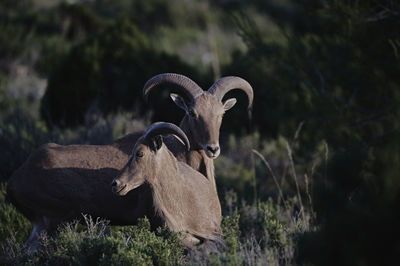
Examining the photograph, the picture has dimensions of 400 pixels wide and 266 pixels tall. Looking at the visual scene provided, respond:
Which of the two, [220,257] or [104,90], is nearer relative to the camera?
[220,257]

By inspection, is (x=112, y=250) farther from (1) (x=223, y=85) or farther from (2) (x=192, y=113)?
(1) (x=223, y=85)

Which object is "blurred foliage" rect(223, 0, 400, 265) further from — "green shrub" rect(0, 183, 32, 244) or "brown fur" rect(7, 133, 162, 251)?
"green shrub" rect(0, 183, 32, 244)

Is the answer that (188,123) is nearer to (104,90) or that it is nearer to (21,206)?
(21,206)

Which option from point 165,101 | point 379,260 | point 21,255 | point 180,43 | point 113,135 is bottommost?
point 180,43

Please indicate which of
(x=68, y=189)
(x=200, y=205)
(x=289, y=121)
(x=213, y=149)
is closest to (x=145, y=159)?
(x=200, y=205)

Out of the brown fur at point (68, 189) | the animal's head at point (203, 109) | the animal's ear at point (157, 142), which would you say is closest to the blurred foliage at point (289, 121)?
the brown fur at point (68, 189)

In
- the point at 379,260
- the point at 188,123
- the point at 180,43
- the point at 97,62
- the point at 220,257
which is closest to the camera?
the point at 379,260

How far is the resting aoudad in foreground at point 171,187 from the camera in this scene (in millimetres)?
5223

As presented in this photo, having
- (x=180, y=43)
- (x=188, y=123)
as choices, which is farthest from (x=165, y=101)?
(x=180, y=43)

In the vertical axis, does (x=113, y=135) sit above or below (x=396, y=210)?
below

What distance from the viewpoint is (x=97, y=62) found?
44.7ft

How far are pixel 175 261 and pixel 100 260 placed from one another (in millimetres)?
709

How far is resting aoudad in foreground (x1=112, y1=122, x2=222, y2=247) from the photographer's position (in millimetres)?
5223

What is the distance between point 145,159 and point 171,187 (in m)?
0.42
